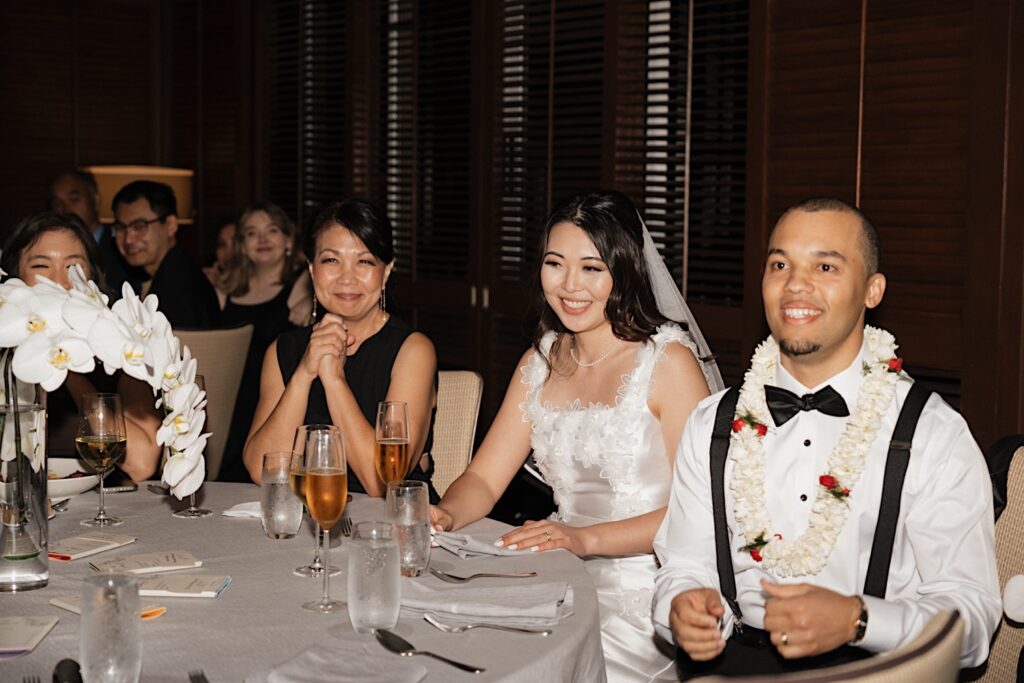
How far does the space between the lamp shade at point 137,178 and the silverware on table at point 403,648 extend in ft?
20.1

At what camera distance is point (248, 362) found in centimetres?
522

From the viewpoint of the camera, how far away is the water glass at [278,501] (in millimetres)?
2141

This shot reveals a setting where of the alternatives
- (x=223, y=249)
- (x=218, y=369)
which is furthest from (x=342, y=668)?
(x=223, y=249)

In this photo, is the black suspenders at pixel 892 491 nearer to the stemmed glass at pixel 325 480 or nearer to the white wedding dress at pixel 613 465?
the white wedding dress at pixel 613 465

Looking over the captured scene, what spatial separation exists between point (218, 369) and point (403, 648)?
3.19 meters

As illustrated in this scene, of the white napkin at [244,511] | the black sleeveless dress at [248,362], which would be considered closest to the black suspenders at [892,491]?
the white napkin at [244,511]

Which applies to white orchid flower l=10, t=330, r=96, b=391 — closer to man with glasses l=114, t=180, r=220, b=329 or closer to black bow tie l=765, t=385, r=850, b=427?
black bow tie l=765, t=385, r=850, b=427

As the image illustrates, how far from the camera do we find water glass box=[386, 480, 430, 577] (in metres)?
1.98

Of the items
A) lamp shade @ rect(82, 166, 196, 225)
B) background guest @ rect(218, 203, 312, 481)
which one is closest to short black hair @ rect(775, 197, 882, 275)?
background guest @ rect(218, 203, 312, 481)

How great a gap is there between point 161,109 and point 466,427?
219 inches

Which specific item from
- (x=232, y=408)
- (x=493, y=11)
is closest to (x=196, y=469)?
(x=232, y=408)

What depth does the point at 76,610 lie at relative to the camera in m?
1.81

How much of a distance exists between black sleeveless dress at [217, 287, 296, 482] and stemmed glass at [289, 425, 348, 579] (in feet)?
5.18

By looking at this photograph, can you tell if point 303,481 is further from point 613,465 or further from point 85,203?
point 85,203
